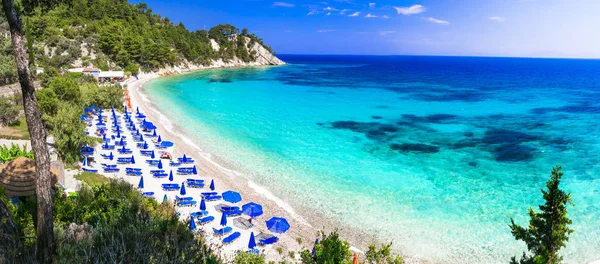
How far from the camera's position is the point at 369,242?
16.1 meters

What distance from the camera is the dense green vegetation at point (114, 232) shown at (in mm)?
7725

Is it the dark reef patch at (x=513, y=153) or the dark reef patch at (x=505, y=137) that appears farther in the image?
the dark reef patch at (x=505, y=137)

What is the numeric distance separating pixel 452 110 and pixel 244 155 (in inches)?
1484

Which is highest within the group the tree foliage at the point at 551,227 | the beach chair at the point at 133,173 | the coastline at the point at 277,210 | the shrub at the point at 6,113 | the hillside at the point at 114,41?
the hillside at the point at 114,41

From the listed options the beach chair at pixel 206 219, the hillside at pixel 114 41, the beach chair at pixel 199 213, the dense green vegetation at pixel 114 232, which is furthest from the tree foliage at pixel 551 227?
the hillside at pixel 114 41

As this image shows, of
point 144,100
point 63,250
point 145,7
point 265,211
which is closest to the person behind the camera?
point 63,250

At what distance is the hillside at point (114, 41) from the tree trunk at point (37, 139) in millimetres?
40730

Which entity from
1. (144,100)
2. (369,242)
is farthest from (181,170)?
(144,100)

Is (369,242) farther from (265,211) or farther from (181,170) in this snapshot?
(181,170)

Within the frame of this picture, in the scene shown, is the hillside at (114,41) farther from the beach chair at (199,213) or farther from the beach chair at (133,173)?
the beach chair at (199,213)

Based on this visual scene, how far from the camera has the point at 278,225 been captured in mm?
16016

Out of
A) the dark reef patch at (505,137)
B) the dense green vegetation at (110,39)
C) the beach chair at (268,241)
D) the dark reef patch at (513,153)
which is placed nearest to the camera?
the beach chair at (268,241)

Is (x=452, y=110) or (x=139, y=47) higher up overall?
(x=139, y=47)

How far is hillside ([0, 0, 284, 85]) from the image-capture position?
65.8m
